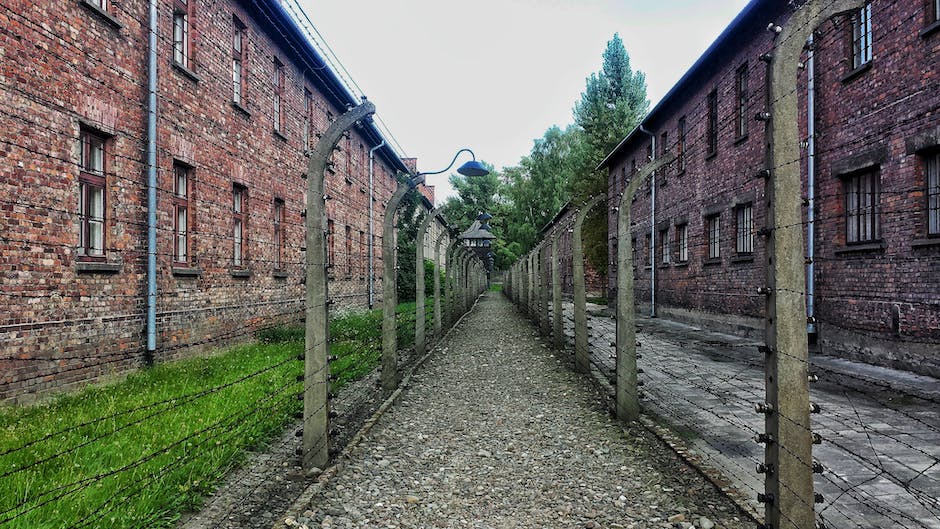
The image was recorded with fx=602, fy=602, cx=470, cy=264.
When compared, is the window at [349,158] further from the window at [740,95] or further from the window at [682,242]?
the window at [740,95]

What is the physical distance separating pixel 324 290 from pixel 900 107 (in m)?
9.37

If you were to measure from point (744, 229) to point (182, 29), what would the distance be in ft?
42.2

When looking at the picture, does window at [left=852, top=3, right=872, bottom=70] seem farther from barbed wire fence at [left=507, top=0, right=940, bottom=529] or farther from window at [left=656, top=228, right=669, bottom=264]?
window at [left=656, top=228, right=669, bottom=264]


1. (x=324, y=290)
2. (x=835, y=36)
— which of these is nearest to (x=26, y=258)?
(x=324, y=290)

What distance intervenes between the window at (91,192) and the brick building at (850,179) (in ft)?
23.8

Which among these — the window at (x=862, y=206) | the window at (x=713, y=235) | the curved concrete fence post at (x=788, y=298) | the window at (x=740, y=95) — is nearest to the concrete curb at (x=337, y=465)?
the curved concrete fence post at (x=788, y=298)

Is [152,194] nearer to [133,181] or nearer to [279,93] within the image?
[133,181]

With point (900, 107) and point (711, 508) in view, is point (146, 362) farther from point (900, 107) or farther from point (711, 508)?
point (900, 107)

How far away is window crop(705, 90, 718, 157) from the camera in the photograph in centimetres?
1636

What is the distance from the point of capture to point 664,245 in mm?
21984

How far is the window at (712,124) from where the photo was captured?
16.4 meters

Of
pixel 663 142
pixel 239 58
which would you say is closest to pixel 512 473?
pixel 239 58

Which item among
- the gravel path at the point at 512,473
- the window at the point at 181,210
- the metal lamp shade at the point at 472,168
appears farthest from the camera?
the metal lamp shade at the point at 472,168

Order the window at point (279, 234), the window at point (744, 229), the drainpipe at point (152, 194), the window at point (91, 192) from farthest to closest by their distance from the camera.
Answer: the window at point (744, 229) < the window at point (279, 234) < the drainpipe at point (152, 194) < the window at point (91, 192)
